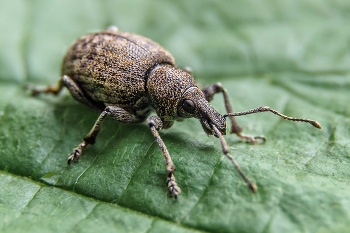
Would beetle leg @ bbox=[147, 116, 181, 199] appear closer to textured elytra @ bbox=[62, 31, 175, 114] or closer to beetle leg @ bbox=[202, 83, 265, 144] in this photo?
textured elytra @ bbox=[62, 31, 175, 114]

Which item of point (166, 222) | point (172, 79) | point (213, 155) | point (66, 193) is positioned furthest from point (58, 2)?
point (166, 222)

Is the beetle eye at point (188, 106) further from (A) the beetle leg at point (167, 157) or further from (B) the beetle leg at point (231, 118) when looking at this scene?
(B) the beetle leg at point (231, 118)

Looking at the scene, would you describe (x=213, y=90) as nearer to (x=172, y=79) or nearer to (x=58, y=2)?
(x=172, y=79)

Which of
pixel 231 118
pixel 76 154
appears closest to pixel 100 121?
pixel 76 154

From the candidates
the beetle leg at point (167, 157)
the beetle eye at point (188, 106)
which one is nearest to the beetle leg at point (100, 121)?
the beetle leg at point (167, 157)

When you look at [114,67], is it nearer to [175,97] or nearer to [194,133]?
[175,97]

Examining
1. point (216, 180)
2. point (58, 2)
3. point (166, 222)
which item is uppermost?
point (58, 2)
